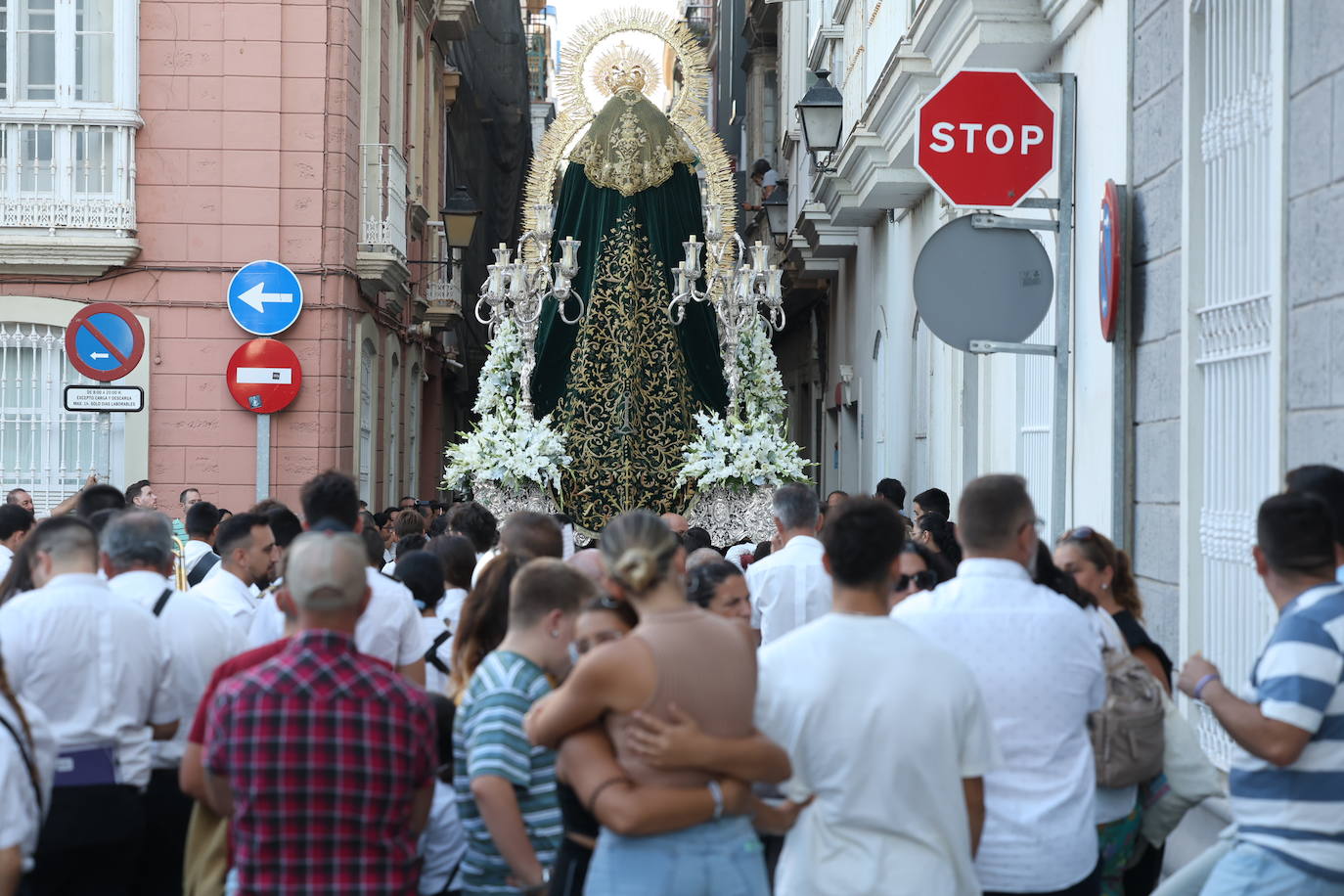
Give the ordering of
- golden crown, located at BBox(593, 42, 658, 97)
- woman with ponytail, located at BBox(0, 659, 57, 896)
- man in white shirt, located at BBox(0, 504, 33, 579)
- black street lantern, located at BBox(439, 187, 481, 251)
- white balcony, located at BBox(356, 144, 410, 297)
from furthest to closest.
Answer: black street lantern, located at BBox(439, 187, 481, 251)
white balcony, located at BBox(356, 144, 410, 297)
golden crown, located at BBox(593, 42, 658, 97)
man in white shirt, located at BBox(0, 504, 33, 579)
woman with ponytail, located at BBox(0, 659, 57, 896)

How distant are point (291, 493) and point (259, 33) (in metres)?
4.25

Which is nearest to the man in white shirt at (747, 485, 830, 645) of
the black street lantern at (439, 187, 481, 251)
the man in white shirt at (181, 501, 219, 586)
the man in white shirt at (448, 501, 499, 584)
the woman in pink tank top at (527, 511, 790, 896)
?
the man in white shirt at (448, 501, 499, 584)

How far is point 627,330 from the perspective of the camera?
14.1 metres

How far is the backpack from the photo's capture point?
461 centimetres

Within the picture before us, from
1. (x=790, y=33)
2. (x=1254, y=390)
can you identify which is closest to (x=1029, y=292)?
(x=1254, y=390)

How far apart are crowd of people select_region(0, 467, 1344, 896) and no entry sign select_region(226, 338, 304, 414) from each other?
30.4 ft

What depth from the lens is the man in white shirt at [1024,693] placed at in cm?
432

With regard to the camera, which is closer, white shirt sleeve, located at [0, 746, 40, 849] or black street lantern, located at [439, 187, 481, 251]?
white shirt sleeve, located at [0, 746, 40, 849]

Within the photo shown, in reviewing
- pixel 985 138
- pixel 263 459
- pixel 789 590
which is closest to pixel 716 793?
pixel 789 590

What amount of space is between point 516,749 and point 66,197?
524 inches

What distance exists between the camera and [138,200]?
16.5m

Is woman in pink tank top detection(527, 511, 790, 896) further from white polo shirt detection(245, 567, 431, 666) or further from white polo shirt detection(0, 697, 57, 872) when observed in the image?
white polo shirt detection(245, 567, 431, 666)

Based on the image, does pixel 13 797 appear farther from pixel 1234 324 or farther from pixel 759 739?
pixel 1234 324

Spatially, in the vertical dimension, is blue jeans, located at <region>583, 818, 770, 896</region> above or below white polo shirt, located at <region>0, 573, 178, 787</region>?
below
